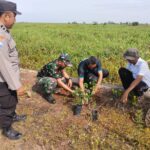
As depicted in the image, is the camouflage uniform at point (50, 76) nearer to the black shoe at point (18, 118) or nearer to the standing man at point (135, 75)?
the black shoe at point (18, 118)

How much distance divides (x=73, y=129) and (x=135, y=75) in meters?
1.32

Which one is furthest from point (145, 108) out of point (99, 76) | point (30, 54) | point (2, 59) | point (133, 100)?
point (30, 54)

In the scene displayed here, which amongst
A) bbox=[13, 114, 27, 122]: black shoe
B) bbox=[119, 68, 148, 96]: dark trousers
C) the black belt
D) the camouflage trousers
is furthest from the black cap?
bbox=[119, 68, 148, 96]: dark trousers

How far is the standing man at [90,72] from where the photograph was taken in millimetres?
5552

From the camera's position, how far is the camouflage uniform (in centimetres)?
551

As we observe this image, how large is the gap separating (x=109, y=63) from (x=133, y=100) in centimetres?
304

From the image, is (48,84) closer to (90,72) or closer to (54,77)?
(54,77)

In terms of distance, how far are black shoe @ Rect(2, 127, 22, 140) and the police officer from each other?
10 centimetres

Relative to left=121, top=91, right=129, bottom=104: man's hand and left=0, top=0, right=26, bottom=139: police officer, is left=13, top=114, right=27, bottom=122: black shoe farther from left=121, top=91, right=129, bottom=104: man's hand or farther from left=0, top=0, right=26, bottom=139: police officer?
left=121, top=91, right=129, bottom=104: man's hand

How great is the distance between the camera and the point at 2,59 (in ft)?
12.6

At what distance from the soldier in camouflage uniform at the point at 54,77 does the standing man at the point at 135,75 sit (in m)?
0.95

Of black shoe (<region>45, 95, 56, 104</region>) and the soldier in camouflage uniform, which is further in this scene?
the soldier in camouflage uniform

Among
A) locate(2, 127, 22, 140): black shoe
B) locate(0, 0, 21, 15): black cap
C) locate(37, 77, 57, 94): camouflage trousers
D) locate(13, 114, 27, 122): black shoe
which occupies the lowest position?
locate(2, 127, 22, 140): black shoe

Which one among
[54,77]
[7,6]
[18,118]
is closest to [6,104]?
[18,118]
